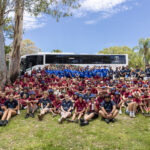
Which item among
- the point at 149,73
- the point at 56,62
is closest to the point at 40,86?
the point at 56,62

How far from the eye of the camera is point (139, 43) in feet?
110

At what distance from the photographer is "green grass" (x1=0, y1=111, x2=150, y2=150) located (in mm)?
4082

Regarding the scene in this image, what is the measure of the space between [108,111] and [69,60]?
490 inches

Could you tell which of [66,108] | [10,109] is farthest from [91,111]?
[10,109]

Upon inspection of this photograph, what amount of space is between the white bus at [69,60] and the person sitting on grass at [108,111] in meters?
12.1

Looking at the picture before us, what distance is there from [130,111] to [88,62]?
12.3m

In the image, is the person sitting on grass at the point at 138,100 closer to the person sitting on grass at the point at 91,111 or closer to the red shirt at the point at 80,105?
the person sitting on grass at the point at 91,111

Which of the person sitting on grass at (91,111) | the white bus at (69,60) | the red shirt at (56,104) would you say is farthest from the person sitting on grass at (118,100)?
the white bus at (69,60)

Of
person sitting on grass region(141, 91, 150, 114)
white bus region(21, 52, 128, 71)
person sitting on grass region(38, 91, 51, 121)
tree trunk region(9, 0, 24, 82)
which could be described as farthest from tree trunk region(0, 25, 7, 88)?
person sitting on grass region(141, 91, 150, 114)

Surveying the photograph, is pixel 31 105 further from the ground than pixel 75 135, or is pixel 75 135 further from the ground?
pixel 31 105

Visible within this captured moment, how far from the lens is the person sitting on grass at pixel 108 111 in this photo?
5677 millimetres

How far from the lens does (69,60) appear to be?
17.8 meters

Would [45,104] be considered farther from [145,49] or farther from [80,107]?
[145,49]

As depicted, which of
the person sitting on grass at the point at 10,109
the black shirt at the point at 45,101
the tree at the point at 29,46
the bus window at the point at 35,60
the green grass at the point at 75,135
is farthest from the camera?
the tree at the point at 29,46
